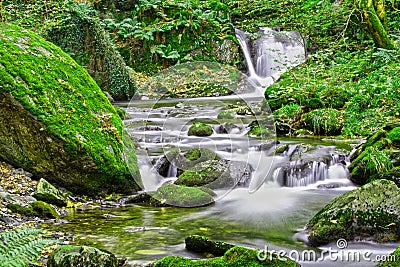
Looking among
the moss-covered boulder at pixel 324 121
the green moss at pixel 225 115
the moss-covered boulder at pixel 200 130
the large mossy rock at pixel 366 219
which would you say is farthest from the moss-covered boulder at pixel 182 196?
the green moss at pixel 225 115

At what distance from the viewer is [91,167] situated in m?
5.97

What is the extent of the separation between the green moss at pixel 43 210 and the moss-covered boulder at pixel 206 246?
1.89m

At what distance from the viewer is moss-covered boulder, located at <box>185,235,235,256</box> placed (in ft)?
13.3

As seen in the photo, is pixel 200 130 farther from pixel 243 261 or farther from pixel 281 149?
pixel 243 261

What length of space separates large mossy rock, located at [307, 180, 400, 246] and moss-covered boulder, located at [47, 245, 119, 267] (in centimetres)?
231

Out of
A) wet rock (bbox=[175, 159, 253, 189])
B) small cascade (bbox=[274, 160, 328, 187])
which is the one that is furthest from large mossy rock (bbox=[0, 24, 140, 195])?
small cascade (bbox=[274, 160, 328, 187])

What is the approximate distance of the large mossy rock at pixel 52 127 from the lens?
224 inches

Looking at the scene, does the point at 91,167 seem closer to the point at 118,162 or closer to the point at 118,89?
the point at 118,162

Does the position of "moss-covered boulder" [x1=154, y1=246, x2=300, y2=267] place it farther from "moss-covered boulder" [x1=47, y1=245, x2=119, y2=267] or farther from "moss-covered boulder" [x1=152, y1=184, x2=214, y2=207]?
"moss-covered boulder" [x1=152, y1=184, x2=214, y2=207]

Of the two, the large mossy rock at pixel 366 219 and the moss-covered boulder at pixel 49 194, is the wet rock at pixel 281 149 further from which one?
the moss-covered boulder at pixel 49 194

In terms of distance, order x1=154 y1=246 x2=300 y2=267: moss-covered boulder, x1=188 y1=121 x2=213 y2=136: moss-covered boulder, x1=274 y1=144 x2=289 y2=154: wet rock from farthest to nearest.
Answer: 1. x1=188 y1=121 x2=213 y2=136: moss-covered boulder
2. x1=274 y1=144 x2=289 y2=154: wet rock
3. x1=154 y1=246 x2=300 y2=267: moss-covered boulder

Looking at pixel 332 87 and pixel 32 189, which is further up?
pixel 332 87

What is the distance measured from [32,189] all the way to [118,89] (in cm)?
937

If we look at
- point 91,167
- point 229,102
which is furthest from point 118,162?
point 229,102
